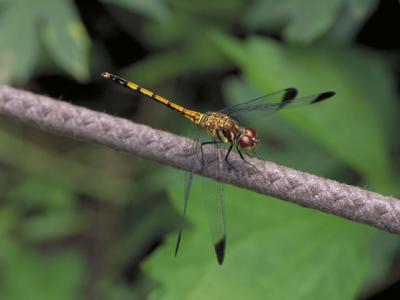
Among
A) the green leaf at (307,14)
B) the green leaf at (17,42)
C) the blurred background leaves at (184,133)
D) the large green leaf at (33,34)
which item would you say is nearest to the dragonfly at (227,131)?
the blurred background leaves at (184,133)

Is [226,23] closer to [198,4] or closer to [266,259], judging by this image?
[198,4]

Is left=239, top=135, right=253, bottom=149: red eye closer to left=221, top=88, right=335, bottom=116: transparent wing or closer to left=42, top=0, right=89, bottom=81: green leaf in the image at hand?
left=221, top=88, right=335, bottom=116: transparent wing

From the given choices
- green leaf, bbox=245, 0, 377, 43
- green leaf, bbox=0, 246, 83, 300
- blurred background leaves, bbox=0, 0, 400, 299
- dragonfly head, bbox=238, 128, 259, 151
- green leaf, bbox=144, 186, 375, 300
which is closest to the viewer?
dragonfly head, bbox=238, 128, 259, 151

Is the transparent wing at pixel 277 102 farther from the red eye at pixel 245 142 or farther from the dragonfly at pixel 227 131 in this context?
the red eye at pixel 245 142

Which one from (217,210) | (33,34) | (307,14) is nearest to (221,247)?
(217,210)

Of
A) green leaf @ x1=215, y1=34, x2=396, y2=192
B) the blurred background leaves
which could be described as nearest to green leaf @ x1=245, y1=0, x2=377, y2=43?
the blurred background leaves

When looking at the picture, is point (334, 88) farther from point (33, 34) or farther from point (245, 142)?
point (33, 34)
